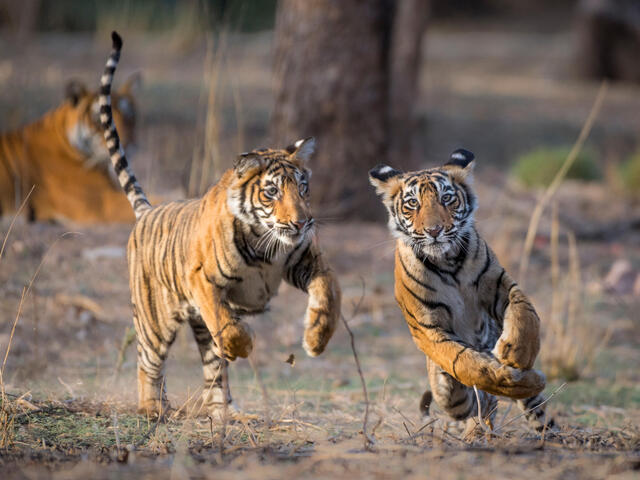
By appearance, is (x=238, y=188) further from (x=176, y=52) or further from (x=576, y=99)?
(x=576, y=99)

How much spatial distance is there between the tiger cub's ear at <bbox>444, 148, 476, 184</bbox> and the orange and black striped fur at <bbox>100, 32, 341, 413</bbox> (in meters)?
0.60

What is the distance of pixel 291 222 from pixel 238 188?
34cm

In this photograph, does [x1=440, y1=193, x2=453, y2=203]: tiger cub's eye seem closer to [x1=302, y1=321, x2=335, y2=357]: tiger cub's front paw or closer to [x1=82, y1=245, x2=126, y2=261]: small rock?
[x1=302, y1=321, x2=335, y2=357]: tiger cub's front paw

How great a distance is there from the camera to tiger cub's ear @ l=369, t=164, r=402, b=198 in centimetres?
379

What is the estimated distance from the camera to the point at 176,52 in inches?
589

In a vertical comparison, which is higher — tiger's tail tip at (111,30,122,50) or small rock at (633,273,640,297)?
tiger's tail tip at (111,30,122,50)

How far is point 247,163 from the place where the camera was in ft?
12.0

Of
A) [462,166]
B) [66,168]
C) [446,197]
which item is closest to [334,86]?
[66,168]

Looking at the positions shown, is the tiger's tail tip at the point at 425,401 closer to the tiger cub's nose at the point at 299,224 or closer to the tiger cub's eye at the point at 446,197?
the tiger cub's eye at the point at 446,197

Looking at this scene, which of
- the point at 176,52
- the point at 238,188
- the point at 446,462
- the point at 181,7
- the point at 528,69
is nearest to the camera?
the point at 446,462

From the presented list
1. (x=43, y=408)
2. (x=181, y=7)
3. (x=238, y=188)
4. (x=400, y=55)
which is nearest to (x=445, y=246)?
(x=238, y=188)

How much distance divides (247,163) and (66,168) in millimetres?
4461

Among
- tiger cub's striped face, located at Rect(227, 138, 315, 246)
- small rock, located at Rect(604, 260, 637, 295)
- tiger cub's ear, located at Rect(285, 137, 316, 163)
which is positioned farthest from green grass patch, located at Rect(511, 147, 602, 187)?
tiger cub's striped face, located at Rect(227, 138, 315, 246)

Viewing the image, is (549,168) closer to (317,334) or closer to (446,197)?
(446,197)
